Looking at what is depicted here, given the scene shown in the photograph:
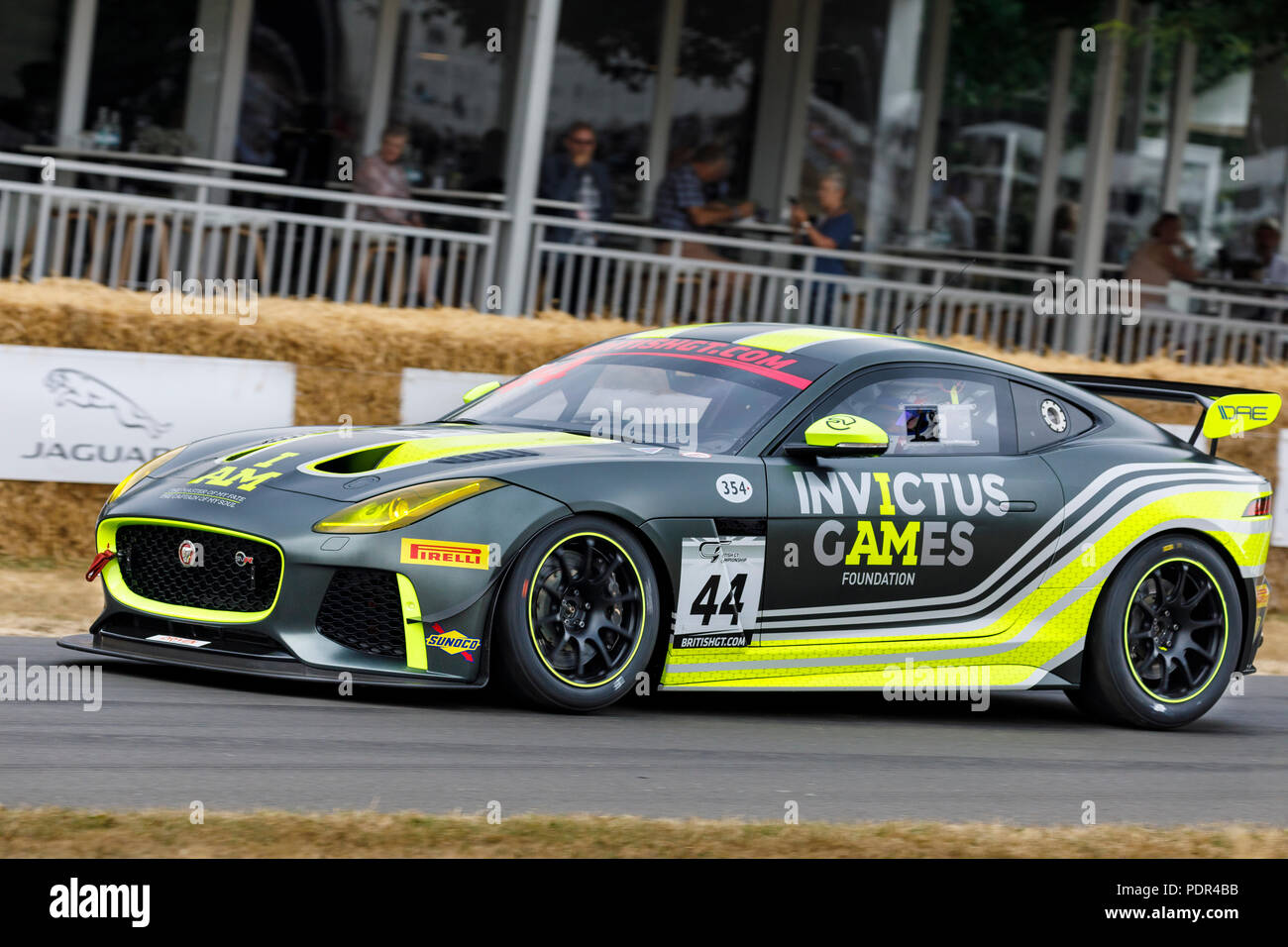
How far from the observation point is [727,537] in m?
7.02

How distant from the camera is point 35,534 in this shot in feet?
33.5

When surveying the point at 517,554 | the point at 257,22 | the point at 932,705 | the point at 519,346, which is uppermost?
the point at 257,22

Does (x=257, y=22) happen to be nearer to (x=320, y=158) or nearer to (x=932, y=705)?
(x=320, y=158)

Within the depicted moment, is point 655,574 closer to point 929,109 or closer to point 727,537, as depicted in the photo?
point 727,537

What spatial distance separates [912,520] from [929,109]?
13348mm

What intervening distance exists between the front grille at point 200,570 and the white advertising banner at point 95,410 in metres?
3.38

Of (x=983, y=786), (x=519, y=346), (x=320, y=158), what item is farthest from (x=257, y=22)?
(x=983, y=786)

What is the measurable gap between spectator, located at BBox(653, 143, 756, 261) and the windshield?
27.1 feet

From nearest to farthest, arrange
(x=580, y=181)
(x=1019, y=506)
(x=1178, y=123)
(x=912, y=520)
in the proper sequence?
(x=912, y=520)
(x=1019, y=506)
(x=580, y=181)
(x=1178, y=123)
